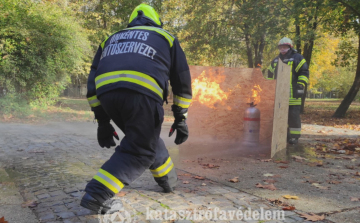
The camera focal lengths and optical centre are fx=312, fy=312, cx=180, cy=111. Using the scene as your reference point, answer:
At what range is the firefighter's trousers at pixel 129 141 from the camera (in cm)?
248

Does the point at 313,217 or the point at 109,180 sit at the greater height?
the point at 109,180

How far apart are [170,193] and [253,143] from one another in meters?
3.37

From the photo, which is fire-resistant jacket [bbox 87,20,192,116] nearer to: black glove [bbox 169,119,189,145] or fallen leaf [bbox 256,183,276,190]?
black glove [bbox 169,119,189,145]

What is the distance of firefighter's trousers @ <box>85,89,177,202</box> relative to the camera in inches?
97.7

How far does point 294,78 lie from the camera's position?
6734 mm

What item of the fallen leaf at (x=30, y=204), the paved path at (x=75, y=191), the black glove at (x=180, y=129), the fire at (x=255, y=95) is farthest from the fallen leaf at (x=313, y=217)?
the fire at (x=255, y=95)

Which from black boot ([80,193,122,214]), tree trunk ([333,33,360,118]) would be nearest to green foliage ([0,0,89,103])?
black boot ([80,193,122,214])

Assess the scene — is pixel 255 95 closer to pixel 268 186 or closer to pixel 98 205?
pixel 268 186

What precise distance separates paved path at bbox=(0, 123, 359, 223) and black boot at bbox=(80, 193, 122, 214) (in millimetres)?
119

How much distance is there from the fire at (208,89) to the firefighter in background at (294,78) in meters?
1.22

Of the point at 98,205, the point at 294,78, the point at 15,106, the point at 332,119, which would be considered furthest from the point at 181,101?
the point at 332,119

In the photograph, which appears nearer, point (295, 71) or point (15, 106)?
point (295, 71)

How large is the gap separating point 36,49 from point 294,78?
8.04 meters

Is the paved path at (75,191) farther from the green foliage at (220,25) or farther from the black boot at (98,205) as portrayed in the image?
the green foliage at (220,25)
